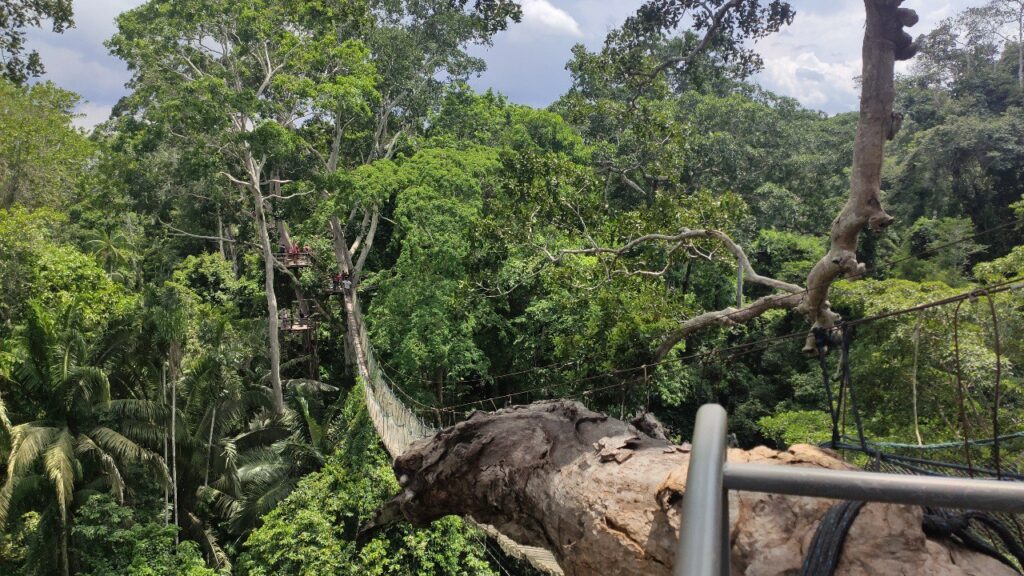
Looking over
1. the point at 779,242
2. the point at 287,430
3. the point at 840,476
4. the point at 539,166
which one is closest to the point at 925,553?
the point at 840,476

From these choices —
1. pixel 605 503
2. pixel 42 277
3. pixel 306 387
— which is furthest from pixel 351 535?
pixel 605 503

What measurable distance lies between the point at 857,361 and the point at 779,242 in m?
4.60

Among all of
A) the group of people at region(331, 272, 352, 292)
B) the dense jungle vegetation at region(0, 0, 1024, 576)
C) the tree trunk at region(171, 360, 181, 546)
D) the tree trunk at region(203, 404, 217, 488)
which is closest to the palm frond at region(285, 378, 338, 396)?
the dense jungle vegetation at region(0, 0, 1024, 576)

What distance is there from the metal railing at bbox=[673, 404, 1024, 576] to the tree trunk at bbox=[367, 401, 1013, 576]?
0.90m

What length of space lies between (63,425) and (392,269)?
207 inches

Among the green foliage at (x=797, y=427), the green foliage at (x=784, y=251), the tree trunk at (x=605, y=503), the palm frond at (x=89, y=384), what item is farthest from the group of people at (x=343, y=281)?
the tree trunk at (x=605, y=503)

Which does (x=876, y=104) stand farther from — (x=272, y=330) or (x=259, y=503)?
(x=272, y=330)

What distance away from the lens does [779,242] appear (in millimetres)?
11938

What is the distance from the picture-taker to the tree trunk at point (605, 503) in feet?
4.00

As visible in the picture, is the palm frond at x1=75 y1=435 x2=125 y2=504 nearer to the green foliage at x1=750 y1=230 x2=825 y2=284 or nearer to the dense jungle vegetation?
the dense jungle vegetation

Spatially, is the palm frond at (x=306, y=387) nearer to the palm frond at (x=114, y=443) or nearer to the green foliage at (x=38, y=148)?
the palm frond at (x=114, y=443)

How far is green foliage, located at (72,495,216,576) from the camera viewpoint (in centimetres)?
623

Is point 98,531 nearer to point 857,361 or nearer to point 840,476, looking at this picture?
point 840,476

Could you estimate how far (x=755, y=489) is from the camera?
1.52 feet
